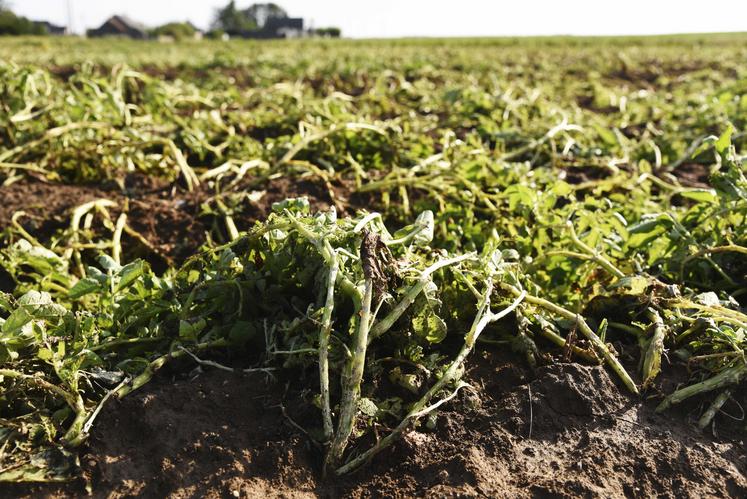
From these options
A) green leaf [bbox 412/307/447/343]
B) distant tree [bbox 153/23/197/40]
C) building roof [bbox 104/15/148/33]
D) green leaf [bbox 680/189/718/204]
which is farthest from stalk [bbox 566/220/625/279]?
building roof [bbox 104/15/148/33]

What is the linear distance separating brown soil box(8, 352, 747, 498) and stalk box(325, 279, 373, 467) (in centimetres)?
8

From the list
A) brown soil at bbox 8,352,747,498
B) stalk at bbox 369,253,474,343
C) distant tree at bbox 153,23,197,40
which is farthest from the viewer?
distant tree at bbox 153,23,197,40

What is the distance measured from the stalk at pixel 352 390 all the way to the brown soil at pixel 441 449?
8 cm

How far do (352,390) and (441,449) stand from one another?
0.32 metres

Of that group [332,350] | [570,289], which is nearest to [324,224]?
[332,350]

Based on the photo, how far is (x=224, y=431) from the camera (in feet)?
5.95

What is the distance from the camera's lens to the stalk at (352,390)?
1.74 meters

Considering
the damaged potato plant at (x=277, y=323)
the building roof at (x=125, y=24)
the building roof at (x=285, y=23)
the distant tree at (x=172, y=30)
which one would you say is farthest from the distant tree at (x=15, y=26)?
the damaged potato plant at (x=277, y=323)

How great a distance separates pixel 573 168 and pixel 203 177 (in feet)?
8.04

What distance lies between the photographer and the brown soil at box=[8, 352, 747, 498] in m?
1.71

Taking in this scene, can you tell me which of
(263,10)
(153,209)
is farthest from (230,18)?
(153,209)

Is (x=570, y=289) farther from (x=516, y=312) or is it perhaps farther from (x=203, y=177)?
(x=203, y=177)

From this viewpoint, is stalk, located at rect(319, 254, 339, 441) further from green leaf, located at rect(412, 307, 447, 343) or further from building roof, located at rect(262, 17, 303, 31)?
building roof, located at rect(262, 17, 303, 31)

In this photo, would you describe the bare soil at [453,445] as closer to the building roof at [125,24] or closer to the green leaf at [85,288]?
the green leaf at [85,288]
